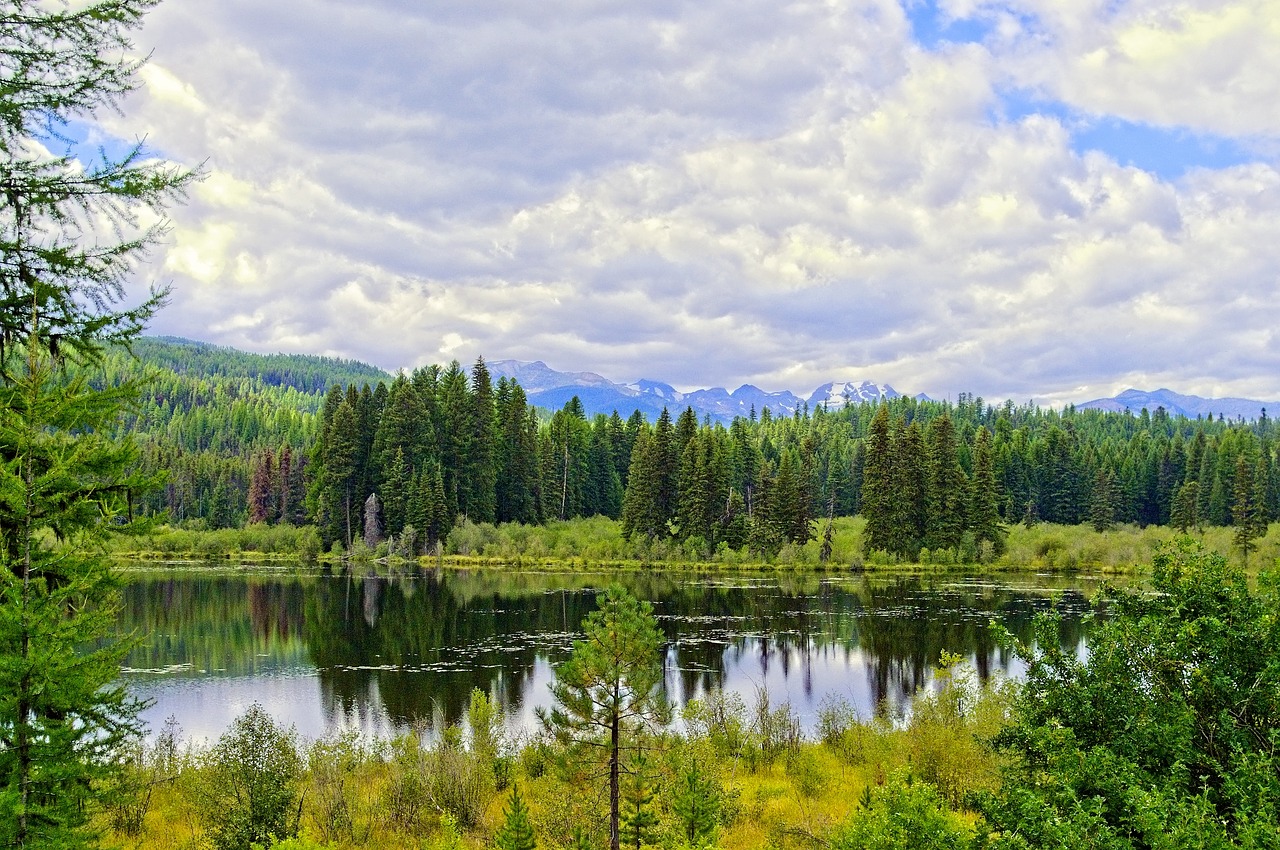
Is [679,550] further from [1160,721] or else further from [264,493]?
[1160,721]

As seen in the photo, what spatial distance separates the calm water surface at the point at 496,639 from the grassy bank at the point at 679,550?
7871 mm

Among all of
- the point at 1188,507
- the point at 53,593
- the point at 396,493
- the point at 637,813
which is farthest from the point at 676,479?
the point at 53,593

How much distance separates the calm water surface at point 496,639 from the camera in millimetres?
30109

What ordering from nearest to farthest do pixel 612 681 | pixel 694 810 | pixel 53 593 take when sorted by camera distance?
pixel 53 593 → pixel 694 810 → pixel 612 681

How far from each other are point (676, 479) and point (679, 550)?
6.92m

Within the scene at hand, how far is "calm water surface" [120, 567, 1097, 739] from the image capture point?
98.8ft

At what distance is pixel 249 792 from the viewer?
13.7m

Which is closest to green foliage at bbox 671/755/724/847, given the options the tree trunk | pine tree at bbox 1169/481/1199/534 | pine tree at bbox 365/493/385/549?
the tree trunk

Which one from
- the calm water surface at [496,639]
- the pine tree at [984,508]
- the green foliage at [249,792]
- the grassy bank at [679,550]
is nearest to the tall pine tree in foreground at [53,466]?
the green foliage at [249,792]

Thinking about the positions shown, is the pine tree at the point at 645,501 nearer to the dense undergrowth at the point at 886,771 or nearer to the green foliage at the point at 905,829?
the dense undergrowth at the point at 886,771

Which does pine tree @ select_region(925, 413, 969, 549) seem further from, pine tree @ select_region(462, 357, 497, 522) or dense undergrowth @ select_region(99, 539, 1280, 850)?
dense undergrowth @ select_region(99, 539, 1280, 850)

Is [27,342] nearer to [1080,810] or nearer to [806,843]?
[1080,810]

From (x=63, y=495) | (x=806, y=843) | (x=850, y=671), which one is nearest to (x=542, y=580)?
(x=850, y=671)

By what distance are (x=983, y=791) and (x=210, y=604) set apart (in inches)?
2055
